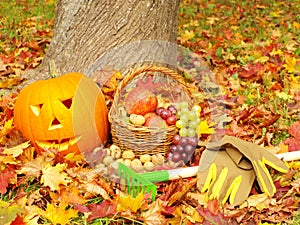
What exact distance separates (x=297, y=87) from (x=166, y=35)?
1179 mm

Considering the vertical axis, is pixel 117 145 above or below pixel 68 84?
below

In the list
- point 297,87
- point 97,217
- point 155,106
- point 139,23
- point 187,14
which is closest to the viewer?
point 97,217

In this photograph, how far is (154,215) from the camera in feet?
7.28

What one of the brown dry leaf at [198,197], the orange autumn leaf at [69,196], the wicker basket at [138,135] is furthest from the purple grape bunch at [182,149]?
the orange autumn leaf at [69,196]

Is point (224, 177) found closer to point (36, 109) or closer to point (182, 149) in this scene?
point (182, 149)

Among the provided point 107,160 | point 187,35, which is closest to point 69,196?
point 107,160

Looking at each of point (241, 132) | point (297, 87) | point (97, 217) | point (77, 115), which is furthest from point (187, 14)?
point (97, 217)

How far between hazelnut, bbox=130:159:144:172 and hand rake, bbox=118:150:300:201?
0.17 metres

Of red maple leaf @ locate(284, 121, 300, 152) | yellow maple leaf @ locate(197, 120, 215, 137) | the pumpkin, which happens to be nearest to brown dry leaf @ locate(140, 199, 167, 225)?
the pumpkin

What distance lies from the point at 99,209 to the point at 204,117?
4.12 ft

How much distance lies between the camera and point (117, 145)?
2822 mm

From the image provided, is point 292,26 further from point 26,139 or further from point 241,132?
point 26,139

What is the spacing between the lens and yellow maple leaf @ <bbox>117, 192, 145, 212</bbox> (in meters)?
2.21

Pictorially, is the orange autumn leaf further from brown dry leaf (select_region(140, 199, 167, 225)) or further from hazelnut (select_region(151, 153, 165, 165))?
hazelnut (select_region(151, 153, 165, 165))
